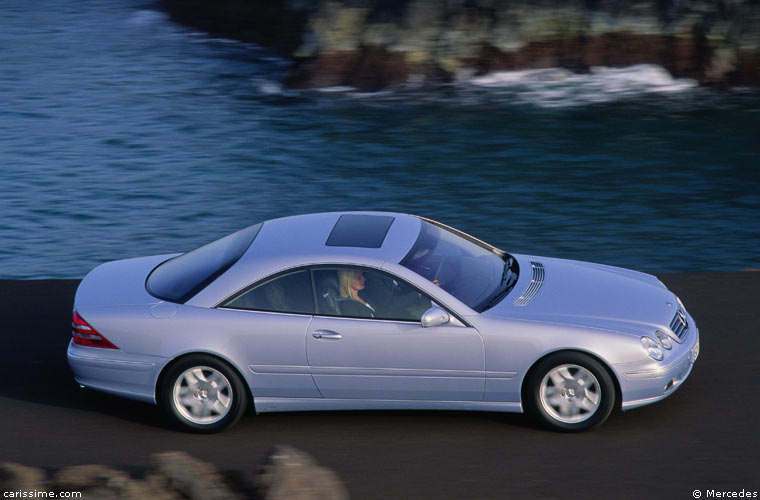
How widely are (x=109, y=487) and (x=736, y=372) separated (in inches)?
196

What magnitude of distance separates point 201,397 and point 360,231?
1.66 metres

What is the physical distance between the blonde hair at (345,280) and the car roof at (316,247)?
0.07 metres

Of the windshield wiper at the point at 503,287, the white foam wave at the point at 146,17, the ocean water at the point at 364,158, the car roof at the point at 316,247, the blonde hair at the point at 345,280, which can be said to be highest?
the car roof at the point at 316,247

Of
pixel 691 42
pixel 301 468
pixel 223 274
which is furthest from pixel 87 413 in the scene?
pixel 691 42

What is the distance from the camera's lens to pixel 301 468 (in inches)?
223

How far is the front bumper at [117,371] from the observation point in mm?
7449

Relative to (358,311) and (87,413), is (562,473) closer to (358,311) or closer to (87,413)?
(358,311)

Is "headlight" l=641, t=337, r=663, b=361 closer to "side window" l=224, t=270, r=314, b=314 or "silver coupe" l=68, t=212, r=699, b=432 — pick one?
"silver coupe" l=68, t=212, r=699, b=432

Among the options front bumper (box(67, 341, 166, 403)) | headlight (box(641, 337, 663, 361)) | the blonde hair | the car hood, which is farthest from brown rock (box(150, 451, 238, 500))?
headlight (box(641, 337, 663, 361))

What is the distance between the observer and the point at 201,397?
743 cm

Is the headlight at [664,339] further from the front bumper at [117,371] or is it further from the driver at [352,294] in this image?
the front bumper at [117,371]

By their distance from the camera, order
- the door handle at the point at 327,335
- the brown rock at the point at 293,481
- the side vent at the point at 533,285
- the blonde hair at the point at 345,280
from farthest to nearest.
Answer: the side vent at the point at 533,285 → the blonde hair at the point at 345,280 → the door handle at the point at 327,335 → the brown rock at the point at 293,481

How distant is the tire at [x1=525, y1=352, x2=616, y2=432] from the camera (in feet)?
23.4

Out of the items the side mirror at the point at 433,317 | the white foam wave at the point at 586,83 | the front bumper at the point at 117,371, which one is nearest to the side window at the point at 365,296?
the side mirror at the point at 433,317
